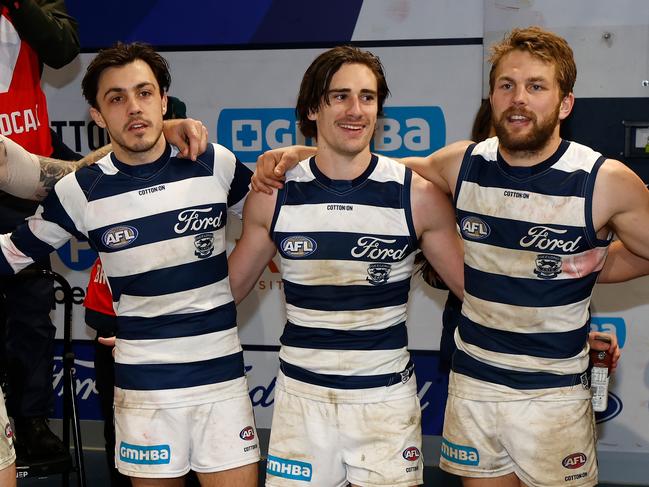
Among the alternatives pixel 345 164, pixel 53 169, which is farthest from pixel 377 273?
pixel 53 169

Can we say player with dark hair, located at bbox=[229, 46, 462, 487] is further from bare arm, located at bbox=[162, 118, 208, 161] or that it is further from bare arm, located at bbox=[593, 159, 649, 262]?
bare arm, located at bbox=[593, 159, 649, 262]

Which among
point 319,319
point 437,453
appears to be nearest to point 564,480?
point 319,319

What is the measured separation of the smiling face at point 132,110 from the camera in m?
3.28

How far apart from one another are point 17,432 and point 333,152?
1.90m

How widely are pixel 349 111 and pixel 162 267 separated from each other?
0.79 m

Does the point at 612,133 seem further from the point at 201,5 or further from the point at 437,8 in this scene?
the point at 201,5

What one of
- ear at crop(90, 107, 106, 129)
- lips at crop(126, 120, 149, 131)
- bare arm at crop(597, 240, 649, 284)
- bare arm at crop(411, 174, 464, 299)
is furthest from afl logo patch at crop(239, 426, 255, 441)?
bare arm at crop(597, 240, 649, 284)

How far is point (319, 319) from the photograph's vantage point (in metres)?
3.14

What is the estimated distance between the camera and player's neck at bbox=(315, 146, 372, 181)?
3.19 m

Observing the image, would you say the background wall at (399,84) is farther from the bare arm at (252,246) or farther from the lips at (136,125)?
the lips at (136,125)

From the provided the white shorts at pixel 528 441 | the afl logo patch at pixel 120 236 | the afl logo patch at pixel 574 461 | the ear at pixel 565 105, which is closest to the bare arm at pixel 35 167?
the afl logo patch at pixel 120 236

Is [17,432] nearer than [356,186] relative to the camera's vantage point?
No

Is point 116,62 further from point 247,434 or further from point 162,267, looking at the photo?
point 247,434

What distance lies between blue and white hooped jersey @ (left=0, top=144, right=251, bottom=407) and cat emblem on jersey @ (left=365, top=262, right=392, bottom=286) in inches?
20.6
